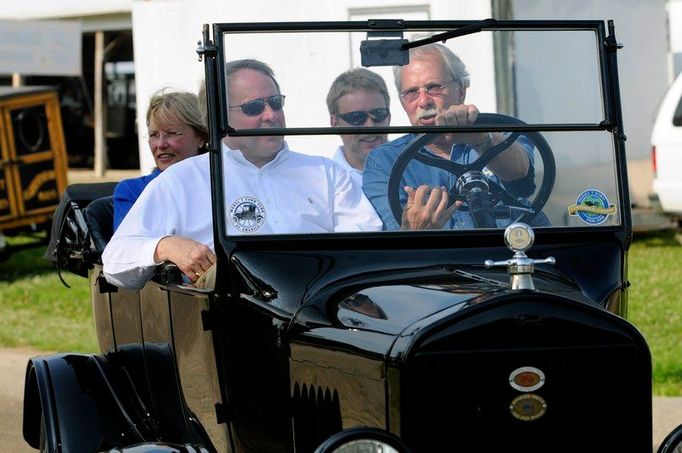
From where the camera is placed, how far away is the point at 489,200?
3.88 m

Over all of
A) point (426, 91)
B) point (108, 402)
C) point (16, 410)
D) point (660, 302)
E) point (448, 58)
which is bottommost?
point (16, 410)

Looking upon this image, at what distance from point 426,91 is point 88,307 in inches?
289

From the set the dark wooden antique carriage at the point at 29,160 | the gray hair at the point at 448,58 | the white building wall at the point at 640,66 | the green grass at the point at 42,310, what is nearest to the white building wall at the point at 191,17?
the dark wooden antique carriage at the point at 29,160

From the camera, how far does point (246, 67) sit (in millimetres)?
3848

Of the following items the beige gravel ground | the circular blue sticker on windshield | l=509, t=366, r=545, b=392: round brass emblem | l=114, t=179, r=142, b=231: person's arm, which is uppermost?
l=114, t=179, r=142, b=231: person's arm

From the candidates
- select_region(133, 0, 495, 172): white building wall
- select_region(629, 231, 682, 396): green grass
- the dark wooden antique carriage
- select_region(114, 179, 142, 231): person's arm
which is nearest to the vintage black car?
select_region(114, 179, 142, 231): person's arm

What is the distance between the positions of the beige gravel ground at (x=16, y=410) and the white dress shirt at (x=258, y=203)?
2570mm

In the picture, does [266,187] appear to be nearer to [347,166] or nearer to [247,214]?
[247,214]

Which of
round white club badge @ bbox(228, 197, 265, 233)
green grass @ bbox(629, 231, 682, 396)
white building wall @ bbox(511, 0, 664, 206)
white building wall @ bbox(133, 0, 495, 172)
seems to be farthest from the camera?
white building wall @ bbox(511, 0, 664, 206)

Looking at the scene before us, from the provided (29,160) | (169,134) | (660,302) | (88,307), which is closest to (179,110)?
(169,134)

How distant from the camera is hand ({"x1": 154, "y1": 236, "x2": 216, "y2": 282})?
12.8ft

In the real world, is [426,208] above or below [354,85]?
below

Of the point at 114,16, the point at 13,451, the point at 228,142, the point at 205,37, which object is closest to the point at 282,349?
the point at 228,142

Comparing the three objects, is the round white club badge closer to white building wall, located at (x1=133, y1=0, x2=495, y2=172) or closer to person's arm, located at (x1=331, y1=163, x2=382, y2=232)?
person's arm, located at (x1=331, y1=163, x2=382, y2=232)
